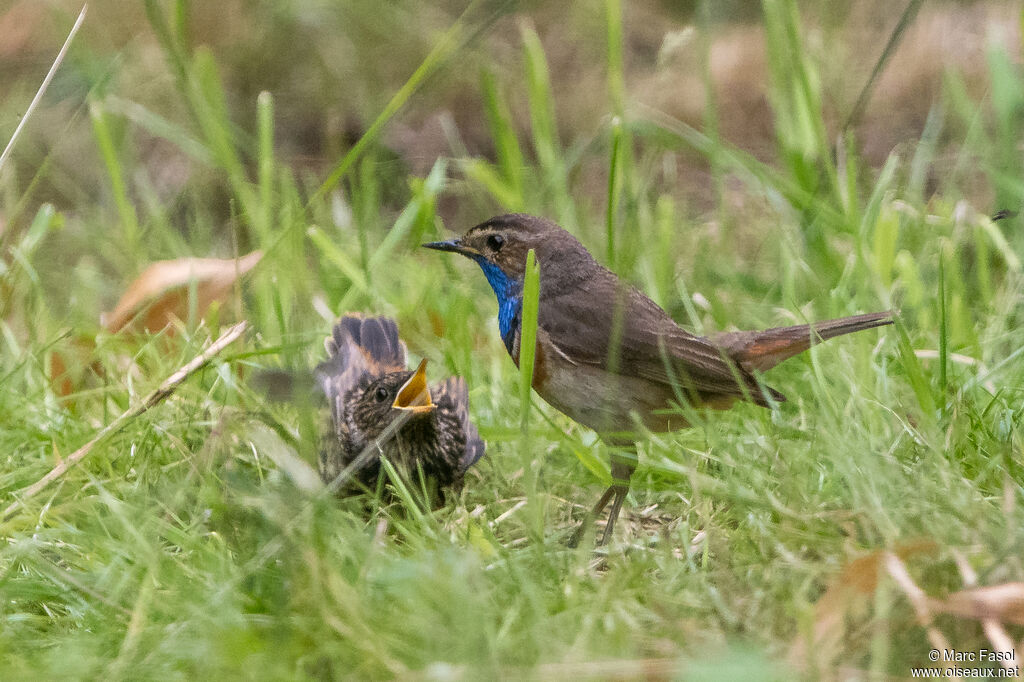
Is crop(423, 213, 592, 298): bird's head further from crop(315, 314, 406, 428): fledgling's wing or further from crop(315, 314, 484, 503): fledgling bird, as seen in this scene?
crop(315, 314, 484, 503): fledgling bird

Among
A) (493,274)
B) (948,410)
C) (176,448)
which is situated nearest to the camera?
(948,410)

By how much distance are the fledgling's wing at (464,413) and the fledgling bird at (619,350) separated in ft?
0.81

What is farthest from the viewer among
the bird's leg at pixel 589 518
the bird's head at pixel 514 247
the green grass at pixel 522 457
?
the bird's head at pixel 514 247

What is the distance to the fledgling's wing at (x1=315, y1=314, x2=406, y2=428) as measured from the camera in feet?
13.9

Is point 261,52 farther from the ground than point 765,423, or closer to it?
farther from the ground

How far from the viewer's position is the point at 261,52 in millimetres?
8047

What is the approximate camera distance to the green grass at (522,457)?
236 cm

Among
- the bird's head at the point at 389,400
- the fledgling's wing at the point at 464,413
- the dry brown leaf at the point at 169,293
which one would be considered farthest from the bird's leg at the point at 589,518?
the dry brown leaf at the point at 169,293

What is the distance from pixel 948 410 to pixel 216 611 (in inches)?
88.9

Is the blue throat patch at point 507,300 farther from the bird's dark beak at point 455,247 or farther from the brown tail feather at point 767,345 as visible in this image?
the brown tail feather at point 767,345

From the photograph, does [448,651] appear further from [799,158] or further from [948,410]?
[799,158]

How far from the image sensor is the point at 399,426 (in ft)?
12.1

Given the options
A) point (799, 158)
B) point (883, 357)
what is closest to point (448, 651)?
point (883, 357)

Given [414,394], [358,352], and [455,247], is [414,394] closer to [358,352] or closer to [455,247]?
[358,352]
